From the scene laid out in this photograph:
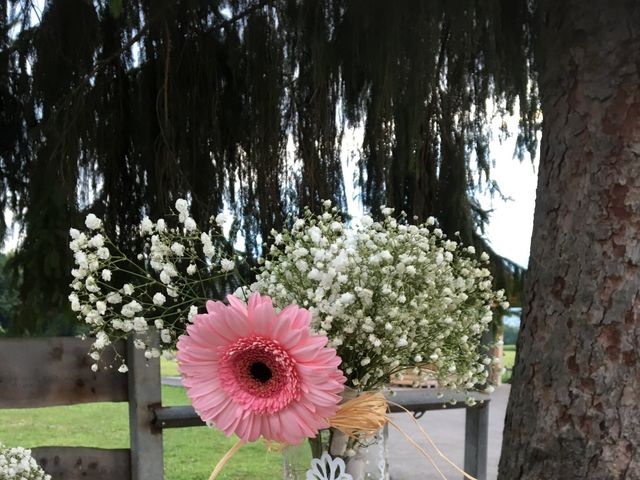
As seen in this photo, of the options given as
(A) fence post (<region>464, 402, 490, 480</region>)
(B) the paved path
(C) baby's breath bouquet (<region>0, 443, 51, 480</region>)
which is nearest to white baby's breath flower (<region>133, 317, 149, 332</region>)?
(C) baby's breath bouquet (<region>0, 443, 51, 480</region>)

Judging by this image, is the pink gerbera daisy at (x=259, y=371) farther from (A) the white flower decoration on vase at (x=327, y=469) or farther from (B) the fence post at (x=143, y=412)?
(B) the fence post at (x=143, y=412)

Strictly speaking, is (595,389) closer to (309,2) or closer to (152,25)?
(309,2)

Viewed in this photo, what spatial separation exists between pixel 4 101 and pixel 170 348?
61.7 inches

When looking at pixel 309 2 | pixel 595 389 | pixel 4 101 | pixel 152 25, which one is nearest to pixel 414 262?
pixel 595 389

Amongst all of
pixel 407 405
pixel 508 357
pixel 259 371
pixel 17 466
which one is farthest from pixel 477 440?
pixel 508 357

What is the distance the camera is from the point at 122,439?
4.85 meters

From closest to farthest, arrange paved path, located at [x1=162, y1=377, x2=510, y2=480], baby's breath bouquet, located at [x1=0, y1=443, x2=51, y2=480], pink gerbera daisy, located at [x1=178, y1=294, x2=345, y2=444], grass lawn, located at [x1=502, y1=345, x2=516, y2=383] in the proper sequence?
pink gerbera daisy, located at [x1=178, y1=294, x2=345, y2=444] → baby's breath bouquet, located at [x1=0, y1=443, x2=51, y2=480] → grass lawn, located at [x1=502, y1=345, x2=516, y2=383] → paved path, located at [x1=162, y1=377, x2=510, y2=480]

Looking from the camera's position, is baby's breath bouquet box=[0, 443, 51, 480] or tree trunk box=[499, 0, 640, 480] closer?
baby's breath bouquet box=[0, 443, 51, 480]

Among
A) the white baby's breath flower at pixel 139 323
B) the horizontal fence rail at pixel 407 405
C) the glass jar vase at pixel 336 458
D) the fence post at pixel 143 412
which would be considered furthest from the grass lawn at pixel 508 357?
the white baby's breath flower at pixel 139 323

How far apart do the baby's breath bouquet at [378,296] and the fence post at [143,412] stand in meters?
→ 1.01

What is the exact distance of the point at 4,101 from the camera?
212 centimetres

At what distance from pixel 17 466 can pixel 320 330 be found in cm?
70

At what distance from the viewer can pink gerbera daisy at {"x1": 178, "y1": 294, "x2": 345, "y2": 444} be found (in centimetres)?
69

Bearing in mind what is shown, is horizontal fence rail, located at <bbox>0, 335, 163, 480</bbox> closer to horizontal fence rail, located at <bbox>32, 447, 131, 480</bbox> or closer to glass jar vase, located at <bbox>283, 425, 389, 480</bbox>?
horizontal fence rail, located at <bbox>32, 447, 131, 480</bbox>
